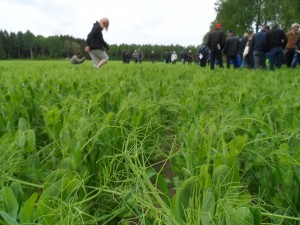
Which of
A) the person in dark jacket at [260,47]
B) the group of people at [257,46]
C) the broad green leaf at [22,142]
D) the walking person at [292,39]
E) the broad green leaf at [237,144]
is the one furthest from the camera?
the walking person at [292,39]

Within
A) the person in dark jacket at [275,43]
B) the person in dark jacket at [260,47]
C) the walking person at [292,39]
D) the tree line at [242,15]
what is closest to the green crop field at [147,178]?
the person in dark jacket at [275,43]

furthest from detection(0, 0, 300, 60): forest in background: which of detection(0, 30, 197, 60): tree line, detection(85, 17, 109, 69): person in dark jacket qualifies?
detection(85, 17, 109, 69): person in dark jacket

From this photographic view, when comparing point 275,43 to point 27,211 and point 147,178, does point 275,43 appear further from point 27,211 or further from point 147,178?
point 27,211

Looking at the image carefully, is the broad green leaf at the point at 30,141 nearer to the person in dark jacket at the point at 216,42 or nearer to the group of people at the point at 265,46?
the group of people at the point at 265,46

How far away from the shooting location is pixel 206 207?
0.93 metres

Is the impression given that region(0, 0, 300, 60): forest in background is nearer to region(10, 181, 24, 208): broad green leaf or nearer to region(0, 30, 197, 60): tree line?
region(0, 30, 197, 60): tree line

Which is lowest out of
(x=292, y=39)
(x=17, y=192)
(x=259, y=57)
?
(x=17, y=192)

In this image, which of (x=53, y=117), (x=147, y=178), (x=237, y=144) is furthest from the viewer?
(x=53, y=117)

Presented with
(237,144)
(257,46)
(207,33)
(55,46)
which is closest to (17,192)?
(237,144)

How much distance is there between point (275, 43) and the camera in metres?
10.2

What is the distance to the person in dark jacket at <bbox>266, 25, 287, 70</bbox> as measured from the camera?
10.1 m

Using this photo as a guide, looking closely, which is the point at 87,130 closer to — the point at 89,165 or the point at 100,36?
the point at 89,165

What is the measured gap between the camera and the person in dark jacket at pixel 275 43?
10.1 metres

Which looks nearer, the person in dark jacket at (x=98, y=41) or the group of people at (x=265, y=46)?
the person in dark jacket at (x=98, y=41)
